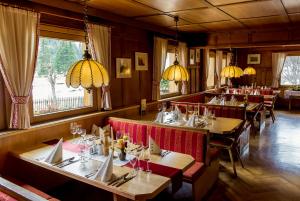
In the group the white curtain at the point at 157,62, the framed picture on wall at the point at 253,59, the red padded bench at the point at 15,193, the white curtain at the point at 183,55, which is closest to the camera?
the red padded bench at the point at 15,193

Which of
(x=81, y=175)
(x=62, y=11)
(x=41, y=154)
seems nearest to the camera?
(x=81, y=175)

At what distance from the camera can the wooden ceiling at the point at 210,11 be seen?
383 centimetres

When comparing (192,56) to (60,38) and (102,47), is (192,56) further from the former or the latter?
(60,38)

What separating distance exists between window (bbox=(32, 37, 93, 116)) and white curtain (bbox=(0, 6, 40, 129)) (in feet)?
1.07

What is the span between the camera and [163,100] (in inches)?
252

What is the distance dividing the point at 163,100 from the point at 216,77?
4339 mm

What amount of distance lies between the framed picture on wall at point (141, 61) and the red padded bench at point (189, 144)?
1.86 m

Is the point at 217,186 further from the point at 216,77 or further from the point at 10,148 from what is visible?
the point at 216,77

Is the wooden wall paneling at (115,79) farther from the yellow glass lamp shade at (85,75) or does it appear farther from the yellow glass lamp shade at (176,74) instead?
the yellow glass lamp shade at (85,75)

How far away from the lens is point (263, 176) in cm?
425

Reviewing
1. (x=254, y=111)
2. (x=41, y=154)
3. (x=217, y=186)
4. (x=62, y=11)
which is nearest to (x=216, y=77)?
(x=254, y=111)

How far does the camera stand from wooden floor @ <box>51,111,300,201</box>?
361cm

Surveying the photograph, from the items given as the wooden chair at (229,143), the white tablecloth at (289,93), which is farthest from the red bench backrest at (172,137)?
the white tablecloth at (289,93)

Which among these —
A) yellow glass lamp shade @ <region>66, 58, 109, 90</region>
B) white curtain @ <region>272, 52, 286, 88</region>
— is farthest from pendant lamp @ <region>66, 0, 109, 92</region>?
white curtain @ <region>272, 52, 286, 88</region>
